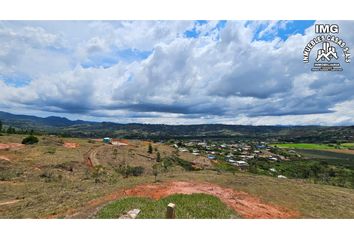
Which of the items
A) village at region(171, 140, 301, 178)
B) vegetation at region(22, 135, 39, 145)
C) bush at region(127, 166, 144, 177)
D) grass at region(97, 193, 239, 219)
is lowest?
village at region(171, 140, 301, 178)

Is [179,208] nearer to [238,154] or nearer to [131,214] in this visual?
[131,214]

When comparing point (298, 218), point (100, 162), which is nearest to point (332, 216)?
point (298, 218)

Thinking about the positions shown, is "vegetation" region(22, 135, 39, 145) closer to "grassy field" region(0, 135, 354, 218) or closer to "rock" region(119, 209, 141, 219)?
"grassy field" region(0, 135, 354, 218)

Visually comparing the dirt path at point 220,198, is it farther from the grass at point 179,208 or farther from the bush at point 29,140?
the bush at point 29,140

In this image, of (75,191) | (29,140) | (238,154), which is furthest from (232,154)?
(75,191)

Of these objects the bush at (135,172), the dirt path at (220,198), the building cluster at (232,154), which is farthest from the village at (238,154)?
the dirt path at (220,198)

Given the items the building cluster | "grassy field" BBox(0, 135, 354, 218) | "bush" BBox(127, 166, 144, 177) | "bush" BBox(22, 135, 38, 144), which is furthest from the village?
"grassy field" BBox(0, 135, 354, 218)

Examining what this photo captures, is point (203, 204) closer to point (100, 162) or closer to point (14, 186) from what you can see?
point (14, 186)
